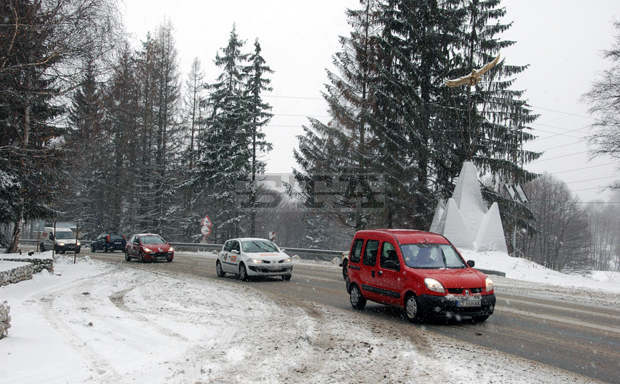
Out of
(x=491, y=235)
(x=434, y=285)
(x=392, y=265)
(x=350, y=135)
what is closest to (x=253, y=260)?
(x=392, y=265)

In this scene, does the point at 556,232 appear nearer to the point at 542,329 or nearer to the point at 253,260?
the point at 253,260

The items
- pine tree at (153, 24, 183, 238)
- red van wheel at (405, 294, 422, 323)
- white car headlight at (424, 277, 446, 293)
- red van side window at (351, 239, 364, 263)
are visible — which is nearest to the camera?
white car headlight at (424, 277, 446, 293)

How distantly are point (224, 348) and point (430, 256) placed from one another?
4841 millimetres

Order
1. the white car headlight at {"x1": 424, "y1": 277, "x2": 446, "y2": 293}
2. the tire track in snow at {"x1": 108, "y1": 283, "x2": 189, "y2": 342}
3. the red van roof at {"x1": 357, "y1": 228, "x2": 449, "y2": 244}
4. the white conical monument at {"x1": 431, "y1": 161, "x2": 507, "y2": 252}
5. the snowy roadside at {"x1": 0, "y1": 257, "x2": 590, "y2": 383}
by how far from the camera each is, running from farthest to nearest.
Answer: the white conical monument at {"x1": 431, "y1": 161, "x2": 507, "y2": 252} < the red van roof at {"x1": 357, "y1": 228, "x2": 449, "y2": 244} < the white car headlight at {"x1": 424, "y1": 277, "x2": 446, "y2": 293} < the tire track in snow at {"x1": 108, "y1": 283, "x2": 189, "y2": 342} < the snowy roadside at {"x1": 0, "y1": 257, "x2": 590, "y2": 383}

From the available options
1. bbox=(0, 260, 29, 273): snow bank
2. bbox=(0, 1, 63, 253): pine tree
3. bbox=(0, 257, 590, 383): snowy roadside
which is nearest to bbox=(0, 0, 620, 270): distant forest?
bbox=(0, 1, 63, 253): pine tree

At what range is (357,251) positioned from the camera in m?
11.9

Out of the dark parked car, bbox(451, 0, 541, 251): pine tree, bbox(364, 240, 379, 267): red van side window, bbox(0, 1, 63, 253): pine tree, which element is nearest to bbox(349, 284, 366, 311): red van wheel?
bbox(364, 240, 379, 267): red van side window

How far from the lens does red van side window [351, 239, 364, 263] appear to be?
11.7 meters

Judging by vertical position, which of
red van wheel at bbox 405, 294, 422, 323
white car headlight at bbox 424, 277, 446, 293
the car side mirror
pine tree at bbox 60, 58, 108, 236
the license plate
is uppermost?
pine tree at bbox 60, 58, 108, 236

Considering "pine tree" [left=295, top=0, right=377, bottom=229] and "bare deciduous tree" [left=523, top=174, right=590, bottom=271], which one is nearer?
"pine tree" [left=295, top=0, right=377, bottom=229]

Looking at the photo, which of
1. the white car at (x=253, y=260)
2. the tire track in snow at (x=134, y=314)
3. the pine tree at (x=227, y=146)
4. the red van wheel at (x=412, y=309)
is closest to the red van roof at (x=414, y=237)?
the red van wheel at (x=412, y=309)

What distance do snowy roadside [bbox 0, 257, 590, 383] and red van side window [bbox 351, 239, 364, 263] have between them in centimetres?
134

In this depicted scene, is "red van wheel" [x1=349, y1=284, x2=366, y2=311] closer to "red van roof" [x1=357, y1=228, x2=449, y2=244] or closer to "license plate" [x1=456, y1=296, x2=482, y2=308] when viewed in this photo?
"red van roof" [x1=357, y1=228, x2=449, y2=244]

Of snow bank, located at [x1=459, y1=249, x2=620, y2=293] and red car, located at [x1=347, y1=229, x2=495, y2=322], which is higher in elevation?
red car, located at [x1=347, y1=229, x2=495, y2=322]
